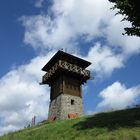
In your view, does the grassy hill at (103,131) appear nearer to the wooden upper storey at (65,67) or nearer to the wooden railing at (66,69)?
the wooden railing at (66,69)

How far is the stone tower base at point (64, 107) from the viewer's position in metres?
44.0

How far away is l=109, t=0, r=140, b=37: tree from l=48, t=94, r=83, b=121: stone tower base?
22.3m

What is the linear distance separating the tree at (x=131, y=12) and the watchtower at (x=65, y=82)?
2241cm

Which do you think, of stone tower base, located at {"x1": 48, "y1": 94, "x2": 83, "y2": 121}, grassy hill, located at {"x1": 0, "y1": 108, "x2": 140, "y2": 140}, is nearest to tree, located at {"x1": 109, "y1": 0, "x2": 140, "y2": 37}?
grassy hill, located at {"x1": 0, "y1": 108, "x2": 140, "y2": 140}

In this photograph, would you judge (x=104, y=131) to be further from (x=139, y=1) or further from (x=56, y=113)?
(x=56, y=113)

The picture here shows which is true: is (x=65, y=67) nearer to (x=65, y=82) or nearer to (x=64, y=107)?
(x=65, y=82)

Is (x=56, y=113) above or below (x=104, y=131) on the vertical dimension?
above

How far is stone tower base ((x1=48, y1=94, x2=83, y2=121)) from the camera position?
44.0 metres

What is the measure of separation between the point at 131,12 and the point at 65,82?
80.3ft

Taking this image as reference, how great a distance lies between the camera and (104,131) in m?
23.4

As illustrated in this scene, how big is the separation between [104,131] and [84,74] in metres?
26.0

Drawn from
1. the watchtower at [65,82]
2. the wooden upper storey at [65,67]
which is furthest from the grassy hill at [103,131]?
the wooden upper storey at [65,67]

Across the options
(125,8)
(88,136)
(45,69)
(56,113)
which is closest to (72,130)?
(88,136)

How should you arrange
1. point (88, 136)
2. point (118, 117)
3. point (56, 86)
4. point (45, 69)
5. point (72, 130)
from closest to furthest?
point (88, 136) → point (72, 130) → point (118, 117) → point (56, 86) → point (45, 69)
